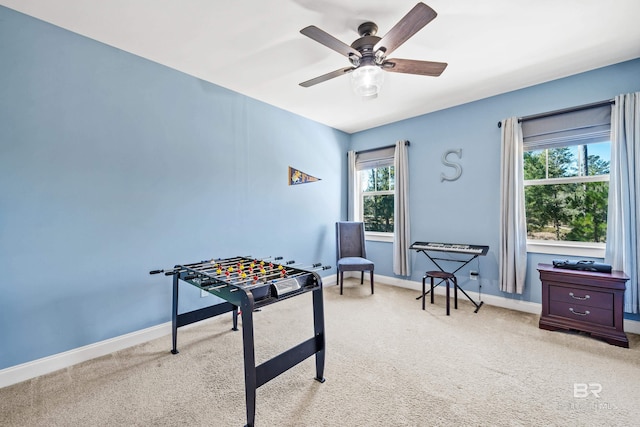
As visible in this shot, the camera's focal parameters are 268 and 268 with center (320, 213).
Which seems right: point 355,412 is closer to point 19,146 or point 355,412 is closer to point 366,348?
point 366,348

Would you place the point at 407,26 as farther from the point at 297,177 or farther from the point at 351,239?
the point at 351,239

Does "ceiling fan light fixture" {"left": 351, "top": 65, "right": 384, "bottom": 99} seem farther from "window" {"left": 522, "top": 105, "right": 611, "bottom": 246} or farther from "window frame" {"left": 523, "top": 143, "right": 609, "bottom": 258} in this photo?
"window frame" {"left": 523, "top": 143, "right": 609, "bottom": 258}

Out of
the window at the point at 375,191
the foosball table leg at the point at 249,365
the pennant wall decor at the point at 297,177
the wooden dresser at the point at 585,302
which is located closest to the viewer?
the foosball table leg at the point at 249,365

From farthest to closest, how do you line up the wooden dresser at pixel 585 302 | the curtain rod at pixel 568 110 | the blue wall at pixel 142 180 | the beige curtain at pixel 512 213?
the beige curtain at pixel 512 213 → the curtain rod at pixel 568 110 → the wooden dresser at pixel 585 302 → the blue wall at pixel 142 180

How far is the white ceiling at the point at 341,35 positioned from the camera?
6.36 ft

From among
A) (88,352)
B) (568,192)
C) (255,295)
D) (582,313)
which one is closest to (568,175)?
(568,192)

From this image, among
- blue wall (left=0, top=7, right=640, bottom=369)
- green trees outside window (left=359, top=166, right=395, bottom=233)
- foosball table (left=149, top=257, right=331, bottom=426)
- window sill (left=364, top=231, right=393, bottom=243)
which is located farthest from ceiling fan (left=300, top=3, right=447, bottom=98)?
window sill (left=364, top=231, right=393, bottom=243)

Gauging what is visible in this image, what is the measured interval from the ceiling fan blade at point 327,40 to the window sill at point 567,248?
9.83 feet

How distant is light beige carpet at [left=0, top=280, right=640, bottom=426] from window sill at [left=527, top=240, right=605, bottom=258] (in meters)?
0.88

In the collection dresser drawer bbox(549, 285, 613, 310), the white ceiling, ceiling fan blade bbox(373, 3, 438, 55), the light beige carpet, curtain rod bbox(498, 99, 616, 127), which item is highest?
the white ceiling

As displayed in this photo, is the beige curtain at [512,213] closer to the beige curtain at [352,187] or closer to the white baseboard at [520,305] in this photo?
the white baseboard at [520,305]

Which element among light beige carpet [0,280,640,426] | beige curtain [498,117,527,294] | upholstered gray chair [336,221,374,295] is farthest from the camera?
upholstered gray chair [336,221,374,295]

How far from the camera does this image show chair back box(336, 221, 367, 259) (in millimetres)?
4434

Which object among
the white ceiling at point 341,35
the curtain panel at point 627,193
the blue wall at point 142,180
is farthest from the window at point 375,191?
the curtain panel at point 627,193
